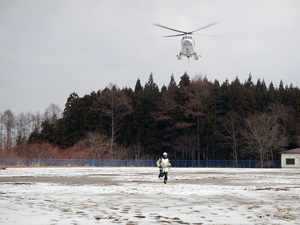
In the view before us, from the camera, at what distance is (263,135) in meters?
74.5

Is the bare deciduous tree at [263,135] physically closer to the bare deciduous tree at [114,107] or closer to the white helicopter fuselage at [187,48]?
the white helicopter fuselage at [187,48]

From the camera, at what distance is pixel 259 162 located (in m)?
79.1

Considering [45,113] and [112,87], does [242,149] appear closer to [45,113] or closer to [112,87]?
[112,87]

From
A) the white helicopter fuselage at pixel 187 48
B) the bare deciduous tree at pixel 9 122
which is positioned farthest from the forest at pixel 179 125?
the bare deciduous tree at pixel 9 122

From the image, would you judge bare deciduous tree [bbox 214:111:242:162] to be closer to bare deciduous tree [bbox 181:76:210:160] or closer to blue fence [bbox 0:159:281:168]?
blue fence [bbox 0:159:281:168]

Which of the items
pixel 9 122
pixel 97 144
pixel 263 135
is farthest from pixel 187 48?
pixel 9 122

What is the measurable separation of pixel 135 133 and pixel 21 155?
1023 inches

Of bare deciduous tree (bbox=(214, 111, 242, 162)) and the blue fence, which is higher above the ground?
bare deciduous tree (bbox=(214, 111, 242, 162))

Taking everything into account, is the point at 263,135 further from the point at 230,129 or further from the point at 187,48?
the point at 187,48

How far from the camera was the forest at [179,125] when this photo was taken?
251 ft

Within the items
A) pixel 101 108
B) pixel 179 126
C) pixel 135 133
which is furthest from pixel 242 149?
pixel 101 108

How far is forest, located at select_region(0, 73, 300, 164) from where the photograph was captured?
7650 centimetres

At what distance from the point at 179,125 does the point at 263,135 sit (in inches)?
662

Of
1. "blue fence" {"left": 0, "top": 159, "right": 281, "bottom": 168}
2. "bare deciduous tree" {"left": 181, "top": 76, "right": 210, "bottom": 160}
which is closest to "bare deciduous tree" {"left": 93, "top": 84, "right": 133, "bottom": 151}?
"blue fence" {"left": 0, "top": 159, "right": 281, "bottom": 168}
